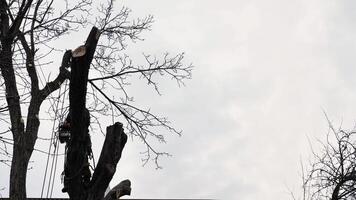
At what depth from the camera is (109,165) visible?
5.39 meters

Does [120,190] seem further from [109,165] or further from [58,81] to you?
[58,81]

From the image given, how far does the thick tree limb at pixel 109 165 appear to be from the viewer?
212 inches

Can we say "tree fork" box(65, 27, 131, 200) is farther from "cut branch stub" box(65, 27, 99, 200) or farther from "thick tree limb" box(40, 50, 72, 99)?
"thick tree limb" box(40, 50, 72, 99)

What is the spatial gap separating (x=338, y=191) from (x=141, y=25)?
523 cm

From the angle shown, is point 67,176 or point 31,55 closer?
Answer: point 67,176

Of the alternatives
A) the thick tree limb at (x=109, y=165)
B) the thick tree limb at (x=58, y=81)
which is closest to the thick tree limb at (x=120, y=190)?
the thick tree limb at (x=109, y=165)

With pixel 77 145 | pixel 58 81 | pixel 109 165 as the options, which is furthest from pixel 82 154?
pixel 58 81

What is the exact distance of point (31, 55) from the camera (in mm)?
9023

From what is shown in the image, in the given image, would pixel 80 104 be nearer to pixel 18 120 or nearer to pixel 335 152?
pixel 18 120

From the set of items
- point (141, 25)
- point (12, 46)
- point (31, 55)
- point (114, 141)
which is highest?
point (141, 25)

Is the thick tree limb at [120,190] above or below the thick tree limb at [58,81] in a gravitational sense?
below

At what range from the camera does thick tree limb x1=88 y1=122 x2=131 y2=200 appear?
5375 millimetres

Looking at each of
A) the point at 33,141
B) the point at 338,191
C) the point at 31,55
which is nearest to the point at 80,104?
the point at 33,141

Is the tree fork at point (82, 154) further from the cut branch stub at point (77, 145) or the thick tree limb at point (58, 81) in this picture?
the thick tree limb at point (58, 81)
